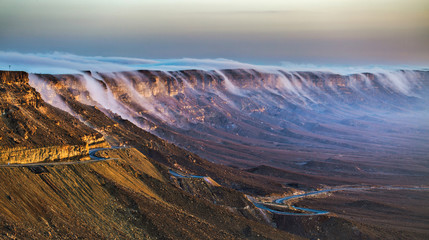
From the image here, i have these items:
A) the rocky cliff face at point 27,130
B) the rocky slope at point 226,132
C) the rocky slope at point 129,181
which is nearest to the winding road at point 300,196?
the rocky slope at point 129,181

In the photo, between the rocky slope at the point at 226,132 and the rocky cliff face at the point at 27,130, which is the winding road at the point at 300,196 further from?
the rocky cliff face at the point at 27,130

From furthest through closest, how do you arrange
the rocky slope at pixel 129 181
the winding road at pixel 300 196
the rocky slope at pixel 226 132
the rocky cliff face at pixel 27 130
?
the rocky slope at pixel 226 132, the winding road at pixel 300 196, the rocky cliff face at pixel 27 130, the rocky slope at pixel 129 181

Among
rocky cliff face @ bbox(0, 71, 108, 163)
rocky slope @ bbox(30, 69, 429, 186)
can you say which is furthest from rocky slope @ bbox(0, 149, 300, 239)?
rocky slope @ bbox(30, 69, 429, 186)

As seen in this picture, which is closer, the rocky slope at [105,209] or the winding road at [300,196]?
the rocky slope at [105,209]

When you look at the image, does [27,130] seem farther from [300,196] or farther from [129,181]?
[300,196]

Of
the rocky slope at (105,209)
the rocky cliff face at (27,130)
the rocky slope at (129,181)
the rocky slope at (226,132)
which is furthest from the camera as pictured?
the rocky slope at (226,132)

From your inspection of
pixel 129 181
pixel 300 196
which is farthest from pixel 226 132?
pixel 129 181

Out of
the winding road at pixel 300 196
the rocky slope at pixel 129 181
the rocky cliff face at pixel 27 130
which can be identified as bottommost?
the winding road at pixel 300 196

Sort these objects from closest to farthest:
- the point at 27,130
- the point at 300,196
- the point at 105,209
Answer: the point at 105,209
the point at 27,130
the point at 300,196

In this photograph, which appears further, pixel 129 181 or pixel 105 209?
pixel 129 181

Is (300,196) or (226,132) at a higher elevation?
(226,132)

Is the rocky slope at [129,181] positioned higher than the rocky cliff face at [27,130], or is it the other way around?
the rocky cliff face at [27,130]

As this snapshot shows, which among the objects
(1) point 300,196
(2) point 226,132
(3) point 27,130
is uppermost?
(3) point 27,130

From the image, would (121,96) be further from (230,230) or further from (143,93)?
(230,230)
